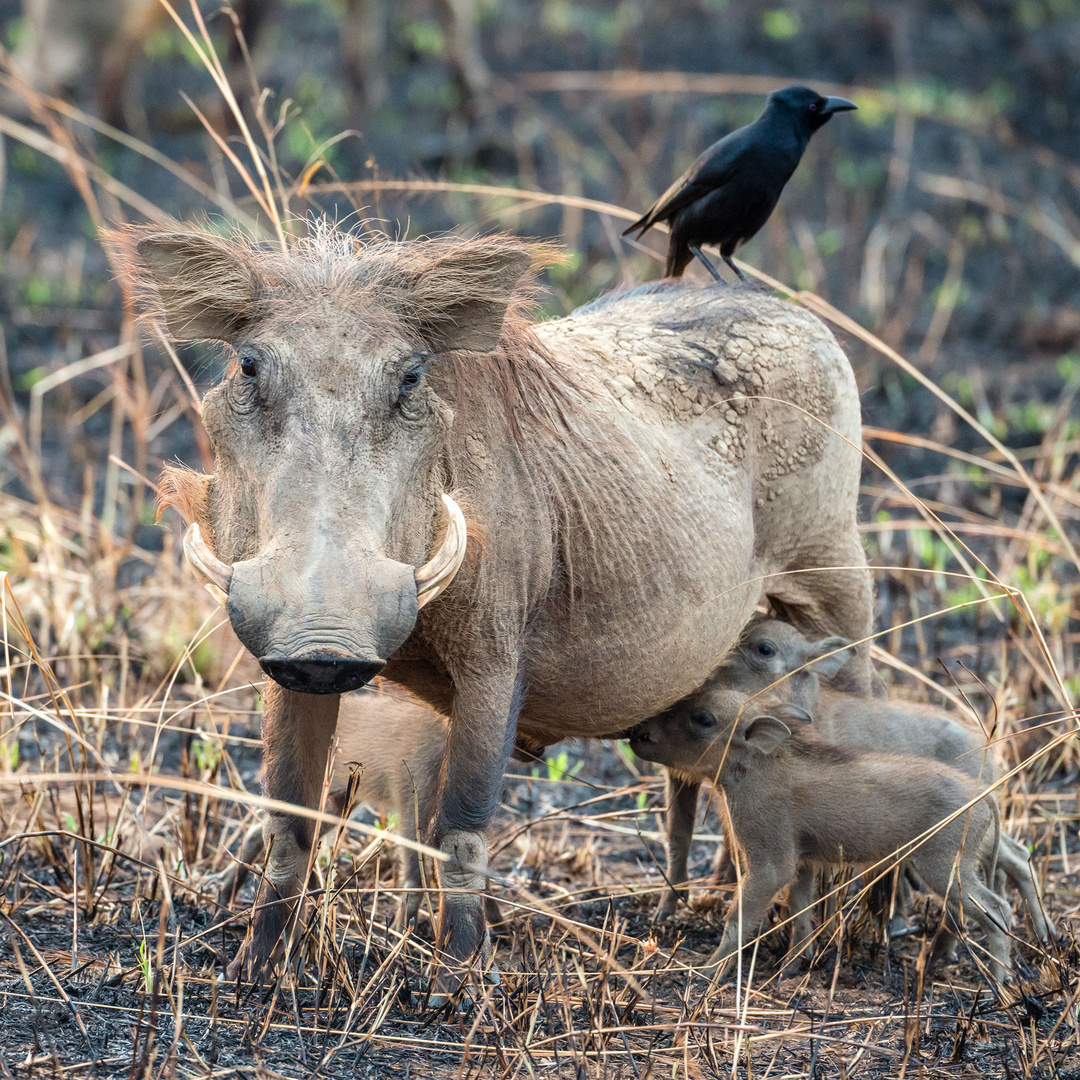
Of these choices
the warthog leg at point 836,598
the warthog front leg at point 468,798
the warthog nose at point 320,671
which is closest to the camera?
the warthog nose at point 320,671

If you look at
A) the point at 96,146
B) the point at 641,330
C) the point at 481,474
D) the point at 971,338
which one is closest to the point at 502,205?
the point at 971,338

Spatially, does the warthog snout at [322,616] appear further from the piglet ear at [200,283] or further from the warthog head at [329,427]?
the piglet ear at [200,283]

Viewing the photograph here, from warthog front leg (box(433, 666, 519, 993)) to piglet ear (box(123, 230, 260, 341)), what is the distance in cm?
73

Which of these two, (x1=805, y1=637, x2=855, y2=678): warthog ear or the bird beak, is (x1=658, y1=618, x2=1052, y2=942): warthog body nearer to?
(x1=805, y1=637, x2=855, y2=678): warthog ear

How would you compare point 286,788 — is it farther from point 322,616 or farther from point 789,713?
point 789,713

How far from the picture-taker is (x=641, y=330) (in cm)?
324

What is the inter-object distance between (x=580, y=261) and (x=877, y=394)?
6.08ft

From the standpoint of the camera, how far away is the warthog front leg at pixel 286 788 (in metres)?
2.72

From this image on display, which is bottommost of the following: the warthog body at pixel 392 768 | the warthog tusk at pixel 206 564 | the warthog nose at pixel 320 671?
the warthog body at pixel 392 768

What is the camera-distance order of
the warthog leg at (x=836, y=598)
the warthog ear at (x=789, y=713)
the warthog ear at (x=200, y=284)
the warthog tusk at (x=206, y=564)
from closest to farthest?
the warthog tusk at (x=206, y=564) < the warthog ear at (x=200, y=284) < the warthog ear at (x=789, y=713) < the warthog leg at (x=836, y=598)

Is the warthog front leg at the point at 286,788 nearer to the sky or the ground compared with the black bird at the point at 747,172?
nearer to the ground

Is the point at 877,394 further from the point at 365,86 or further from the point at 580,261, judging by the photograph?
the point at 365,86

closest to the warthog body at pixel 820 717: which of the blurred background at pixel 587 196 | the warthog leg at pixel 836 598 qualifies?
the warthog leg at pixel 836 598

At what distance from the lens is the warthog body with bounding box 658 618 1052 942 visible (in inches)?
133
